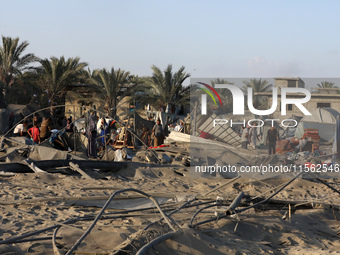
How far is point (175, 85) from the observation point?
86.5 feet

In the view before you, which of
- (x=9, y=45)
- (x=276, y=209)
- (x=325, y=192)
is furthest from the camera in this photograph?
(x=9, y=45)

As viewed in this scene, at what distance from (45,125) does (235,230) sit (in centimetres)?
970

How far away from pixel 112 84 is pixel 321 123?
468 inches

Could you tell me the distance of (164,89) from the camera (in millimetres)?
26438

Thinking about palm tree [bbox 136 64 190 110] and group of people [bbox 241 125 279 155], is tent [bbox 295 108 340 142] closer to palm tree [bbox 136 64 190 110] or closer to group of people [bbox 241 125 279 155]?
group of people [bbox 241 125 279 155]

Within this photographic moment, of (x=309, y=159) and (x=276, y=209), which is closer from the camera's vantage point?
(x=276, y=209)

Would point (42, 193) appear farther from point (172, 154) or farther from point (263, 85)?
point (263, 85)

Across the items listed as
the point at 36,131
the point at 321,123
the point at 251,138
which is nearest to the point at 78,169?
the point at 36,131

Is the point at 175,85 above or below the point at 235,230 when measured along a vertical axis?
above

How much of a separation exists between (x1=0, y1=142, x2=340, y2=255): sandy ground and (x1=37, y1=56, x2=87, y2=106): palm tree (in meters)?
16.7

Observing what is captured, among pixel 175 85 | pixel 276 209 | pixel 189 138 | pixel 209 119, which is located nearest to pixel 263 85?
pixel 175 85

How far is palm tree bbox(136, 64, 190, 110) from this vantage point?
86.2 ft

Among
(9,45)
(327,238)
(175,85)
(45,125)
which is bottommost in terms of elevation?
(327,238)

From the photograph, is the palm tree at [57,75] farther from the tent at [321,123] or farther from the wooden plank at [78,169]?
the wooden plank at [78,169]
